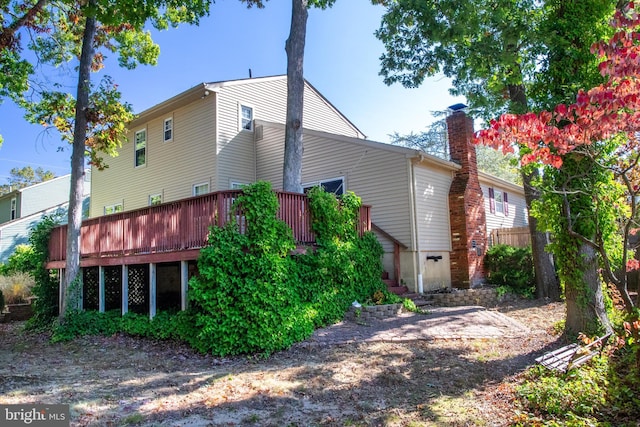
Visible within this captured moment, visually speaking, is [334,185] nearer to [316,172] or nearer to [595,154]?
[316,172]

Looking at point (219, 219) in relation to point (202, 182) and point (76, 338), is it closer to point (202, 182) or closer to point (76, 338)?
point (76, 338)

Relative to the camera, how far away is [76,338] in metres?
10.1

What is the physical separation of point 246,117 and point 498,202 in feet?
35.4

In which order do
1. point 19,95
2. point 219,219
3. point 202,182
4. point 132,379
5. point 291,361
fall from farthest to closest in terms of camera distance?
1. point 202,182
2. point 19,95
3. point 219,219
4. point 291,361
5. point 132,379

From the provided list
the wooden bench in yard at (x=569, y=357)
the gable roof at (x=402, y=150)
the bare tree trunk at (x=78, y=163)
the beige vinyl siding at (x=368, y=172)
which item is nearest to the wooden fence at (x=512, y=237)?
the gable roof at (x=402, y=150)

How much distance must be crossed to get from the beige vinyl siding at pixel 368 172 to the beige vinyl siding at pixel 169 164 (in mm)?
2509

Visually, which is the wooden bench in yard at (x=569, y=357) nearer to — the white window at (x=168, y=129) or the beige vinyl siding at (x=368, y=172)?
the beige vinyl siding at (x=368, y=172)

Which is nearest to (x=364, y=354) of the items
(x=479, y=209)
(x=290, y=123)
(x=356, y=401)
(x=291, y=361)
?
(x=291, y=361)

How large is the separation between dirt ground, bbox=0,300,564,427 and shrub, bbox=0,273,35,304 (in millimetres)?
8196

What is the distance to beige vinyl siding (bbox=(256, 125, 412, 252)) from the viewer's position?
12219 mm

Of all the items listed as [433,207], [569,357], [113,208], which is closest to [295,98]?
[433,207]

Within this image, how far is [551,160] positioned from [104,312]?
34.3 feet

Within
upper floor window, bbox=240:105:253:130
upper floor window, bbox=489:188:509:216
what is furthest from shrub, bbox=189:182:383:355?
upper floor window, bbox=489:188:509:216

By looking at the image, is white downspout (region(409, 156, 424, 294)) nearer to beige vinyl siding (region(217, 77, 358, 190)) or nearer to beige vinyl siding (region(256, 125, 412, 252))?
beige vinyl siding (region(256, 125, 412, 252))
